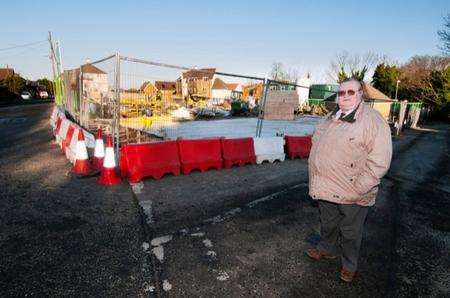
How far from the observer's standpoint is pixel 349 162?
10.7ft

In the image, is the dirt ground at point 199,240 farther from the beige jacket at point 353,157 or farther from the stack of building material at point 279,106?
the stack of building material at point 279,106

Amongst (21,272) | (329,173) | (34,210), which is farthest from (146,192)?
(329,173)

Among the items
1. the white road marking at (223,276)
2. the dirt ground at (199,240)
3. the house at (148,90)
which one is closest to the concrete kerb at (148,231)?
the dirt ground at (199,240)

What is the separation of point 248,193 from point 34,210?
3.43m

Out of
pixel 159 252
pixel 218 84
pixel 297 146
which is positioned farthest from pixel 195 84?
pixel 159 252

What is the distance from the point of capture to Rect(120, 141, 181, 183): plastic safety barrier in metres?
6.70

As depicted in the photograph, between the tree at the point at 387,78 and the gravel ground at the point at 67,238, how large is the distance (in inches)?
2339

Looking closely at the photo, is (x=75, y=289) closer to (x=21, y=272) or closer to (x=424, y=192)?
(x=21, y=272)

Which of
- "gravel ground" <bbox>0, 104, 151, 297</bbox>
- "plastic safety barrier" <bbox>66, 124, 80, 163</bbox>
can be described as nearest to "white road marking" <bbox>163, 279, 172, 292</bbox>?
"gravel ground" <bbox>0, 104, 151, 297</bbox>

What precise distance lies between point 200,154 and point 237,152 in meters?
1.12

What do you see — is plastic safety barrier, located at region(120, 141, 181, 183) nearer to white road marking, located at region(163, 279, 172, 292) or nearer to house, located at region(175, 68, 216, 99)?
house, located at region(175, 68, 216, 99)

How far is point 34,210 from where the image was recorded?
16.5ft

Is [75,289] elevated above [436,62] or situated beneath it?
situated beneath

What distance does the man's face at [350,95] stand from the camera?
10.6 ft
